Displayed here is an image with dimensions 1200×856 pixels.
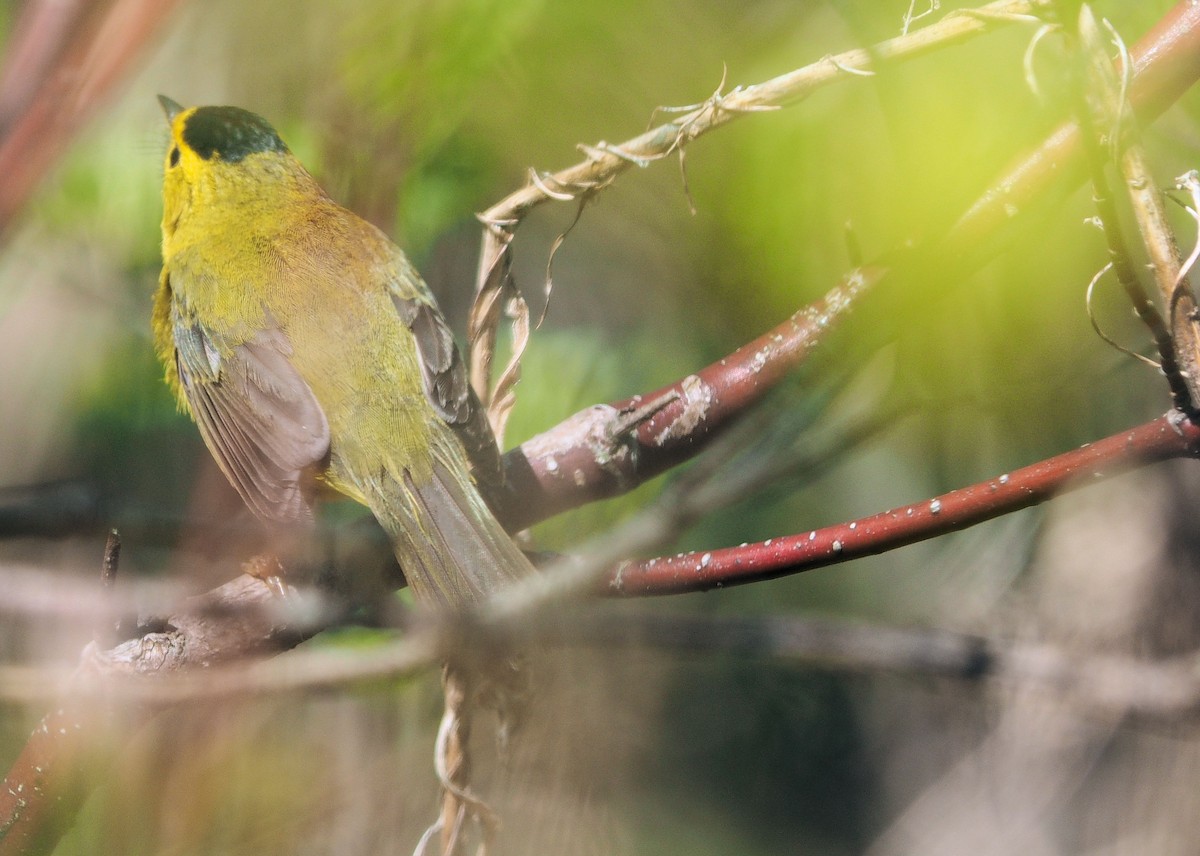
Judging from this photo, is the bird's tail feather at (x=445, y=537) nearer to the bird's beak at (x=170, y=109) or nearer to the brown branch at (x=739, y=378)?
the brown branch at (x=739, y=378)

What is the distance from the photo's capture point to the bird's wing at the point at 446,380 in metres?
1.98

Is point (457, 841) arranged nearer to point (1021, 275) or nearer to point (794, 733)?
point (1021, 275)

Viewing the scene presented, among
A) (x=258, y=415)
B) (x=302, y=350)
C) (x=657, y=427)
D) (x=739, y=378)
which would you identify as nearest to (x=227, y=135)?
(x=302, y=350)

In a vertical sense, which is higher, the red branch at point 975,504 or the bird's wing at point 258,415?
the bird's wing at point 258,415

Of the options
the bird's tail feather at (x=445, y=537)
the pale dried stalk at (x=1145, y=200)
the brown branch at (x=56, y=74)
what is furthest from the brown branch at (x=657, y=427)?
the brown branch at (x=56, y=74)

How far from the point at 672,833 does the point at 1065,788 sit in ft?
4.13

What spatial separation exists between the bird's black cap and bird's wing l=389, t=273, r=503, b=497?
0.48 m

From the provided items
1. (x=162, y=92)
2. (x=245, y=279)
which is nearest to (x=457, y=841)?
(x=245, y=279)

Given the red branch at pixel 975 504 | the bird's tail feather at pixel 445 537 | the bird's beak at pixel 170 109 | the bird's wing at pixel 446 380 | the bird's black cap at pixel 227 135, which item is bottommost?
the red branch at pixel 975 504

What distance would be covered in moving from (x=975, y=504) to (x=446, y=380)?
1302 mm

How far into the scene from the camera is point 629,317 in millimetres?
3121

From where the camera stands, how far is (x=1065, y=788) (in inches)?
110

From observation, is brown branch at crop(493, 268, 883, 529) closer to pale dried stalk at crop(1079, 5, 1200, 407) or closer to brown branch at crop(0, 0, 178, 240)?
pale dried stalk at crop(1079, 5, 1200, 407)

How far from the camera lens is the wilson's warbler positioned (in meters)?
2.12
